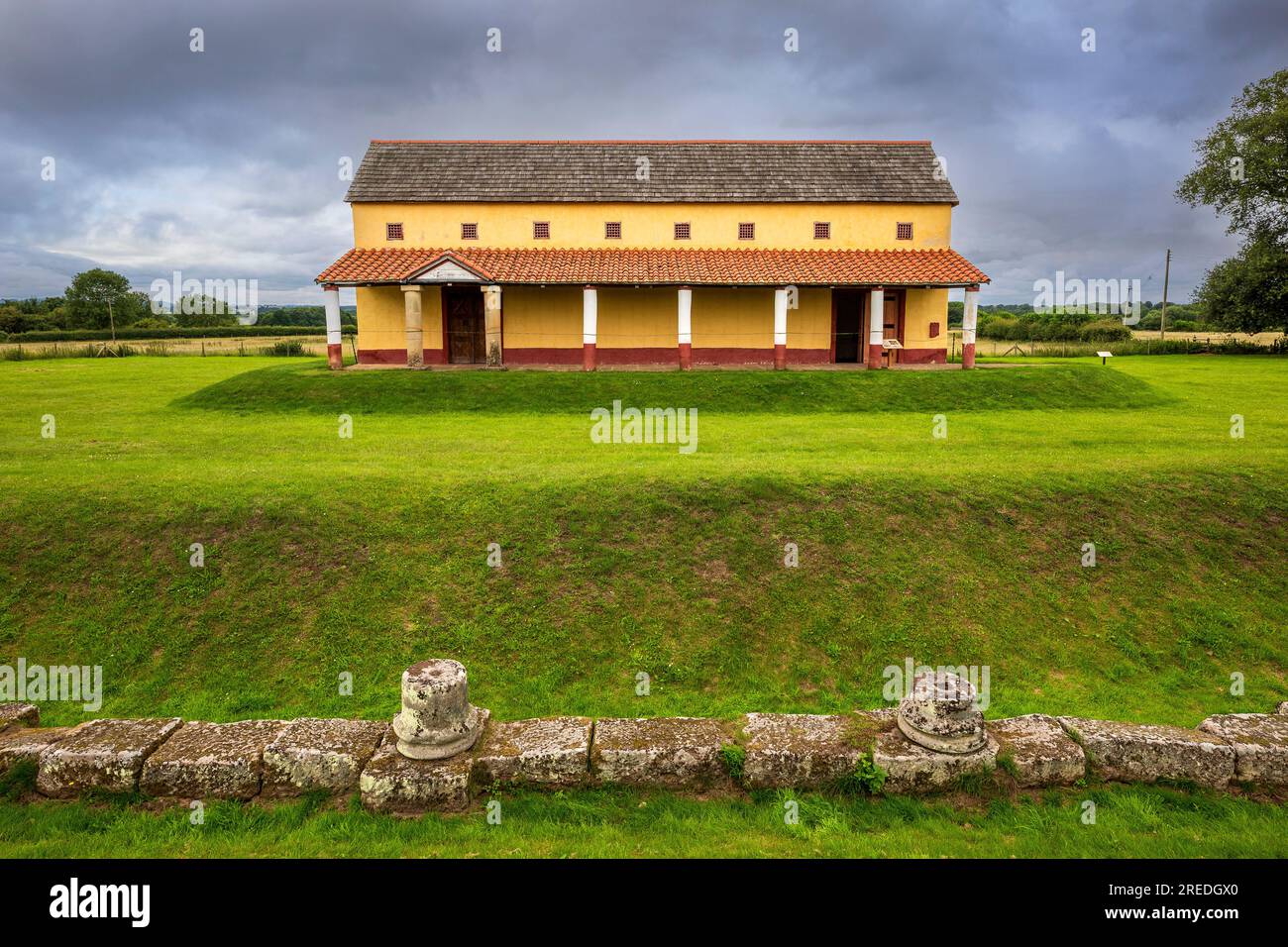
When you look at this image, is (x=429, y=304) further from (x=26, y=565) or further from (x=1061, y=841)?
(x=1061, y=841)

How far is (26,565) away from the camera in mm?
8812

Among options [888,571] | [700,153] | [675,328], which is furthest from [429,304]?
[888,571]

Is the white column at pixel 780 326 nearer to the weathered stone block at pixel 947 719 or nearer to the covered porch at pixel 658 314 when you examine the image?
the covered porch at pixel 658 314

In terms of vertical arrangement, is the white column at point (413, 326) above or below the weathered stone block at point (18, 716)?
above

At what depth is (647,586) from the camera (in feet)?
28.7

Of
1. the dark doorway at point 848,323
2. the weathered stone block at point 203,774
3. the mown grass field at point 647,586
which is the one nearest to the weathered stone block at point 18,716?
the mown grass field at point 647,586

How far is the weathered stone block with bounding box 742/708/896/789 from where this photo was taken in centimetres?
522

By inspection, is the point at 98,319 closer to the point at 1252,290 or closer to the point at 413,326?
the point at 413,326

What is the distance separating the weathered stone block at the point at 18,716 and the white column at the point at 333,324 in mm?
19455

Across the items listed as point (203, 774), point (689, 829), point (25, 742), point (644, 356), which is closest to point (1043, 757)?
point (689, 829)

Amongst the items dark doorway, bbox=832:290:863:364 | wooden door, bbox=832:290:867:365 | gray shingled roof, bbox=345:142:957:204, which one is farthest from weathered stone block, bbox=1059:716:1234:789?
gray shingled roof, bbox=345:142:957:204

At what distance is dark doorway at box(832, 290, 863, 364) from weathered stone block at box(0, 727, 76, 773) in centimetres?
2505

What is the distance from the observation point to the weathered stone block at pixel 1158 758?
5285mm

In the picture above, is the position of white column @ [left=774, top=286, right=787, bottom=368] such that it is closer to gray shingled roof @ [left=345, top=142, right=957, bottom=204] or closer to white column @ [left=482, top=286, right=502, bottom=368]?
gray shingled roof @ [left=345, top=142, right=957, bottom=204]
